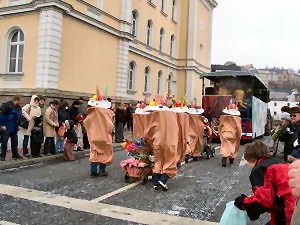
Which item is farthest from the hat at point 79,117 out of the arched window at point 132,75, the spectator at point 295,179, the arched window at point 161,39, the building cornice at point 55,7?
the arched window at point 161,39

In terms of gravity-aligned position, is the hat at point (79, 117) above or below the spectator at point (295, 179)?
above

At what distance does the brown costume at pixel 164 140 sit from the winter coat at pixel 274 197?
11.4ft

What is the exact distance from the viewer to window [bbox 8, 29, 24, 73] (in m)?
15.7

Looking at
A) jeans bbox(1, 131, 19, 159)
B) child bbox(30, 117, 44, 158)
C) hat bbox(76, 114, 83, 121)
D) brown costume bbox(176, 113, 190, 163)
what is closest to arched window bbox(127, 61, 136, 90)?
hat bbox(76, 114, 83, 121)

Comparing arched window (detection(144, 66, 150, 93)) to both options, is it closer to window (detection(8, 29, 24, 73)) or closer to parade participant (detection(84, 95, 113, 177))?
window (detection(8, 29, 24, 73))

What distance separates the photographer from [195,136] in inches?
388

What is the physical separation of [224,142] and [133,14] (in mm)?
17052

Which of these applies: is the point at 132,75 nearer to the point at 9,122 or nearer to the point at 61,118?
the point at 61,118

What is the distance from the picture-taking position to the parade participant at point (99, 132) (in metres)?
6.94

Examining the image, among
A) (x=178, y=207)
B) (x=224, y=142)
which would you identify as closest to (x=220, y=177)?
(x=224, y=142)

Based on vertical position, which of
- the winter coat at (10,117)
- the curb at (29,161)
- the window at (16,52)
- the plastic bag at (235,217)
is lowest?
the curb at (29,161)

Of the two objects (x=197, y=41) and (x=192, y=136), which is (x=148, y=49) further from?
(x=192, y=136)

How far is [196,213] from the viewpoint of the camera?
15.5 feet

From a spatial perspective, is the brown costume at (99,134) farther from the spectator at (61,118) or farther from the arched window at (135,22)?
the arched window at (135,22)
